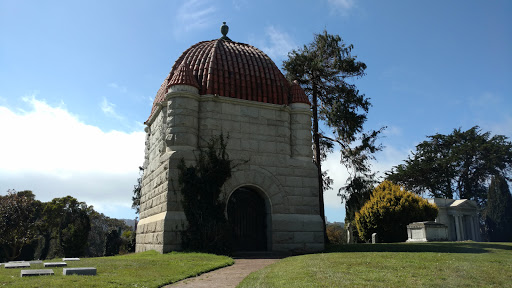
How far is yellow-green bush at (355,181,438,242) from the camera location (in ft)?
79.3

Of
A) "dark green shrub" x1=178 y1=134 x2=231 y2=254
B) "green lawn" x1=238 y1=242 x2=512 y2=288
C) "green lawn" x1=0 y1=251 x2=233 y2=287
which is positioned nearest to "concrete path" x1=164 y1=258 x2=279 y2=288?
"green lawn" x1=0 y1=251 x2=233 y2=287

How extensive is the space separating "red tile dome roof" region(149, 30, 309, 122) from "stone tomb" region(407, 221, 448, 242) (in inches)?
357

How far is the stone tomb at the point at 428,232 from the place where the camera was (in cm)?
1886

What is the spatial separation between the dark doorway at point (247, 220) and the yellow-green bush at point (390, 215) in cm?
1181

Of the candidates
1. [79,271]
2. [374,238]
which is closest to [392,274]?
[79,271]

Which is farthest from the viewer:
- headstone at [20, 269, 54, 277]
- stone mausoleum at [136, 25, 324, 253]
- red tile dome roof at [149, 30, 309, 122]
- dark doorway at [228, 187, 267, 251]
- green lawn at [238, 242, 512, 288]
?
red tile dome roof at [149, 30, 309, 122]

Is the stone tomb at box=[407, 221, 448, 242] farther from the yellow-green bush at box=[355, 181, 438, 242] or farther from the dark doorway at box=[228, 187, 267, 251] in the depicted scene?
the dark doorway at box=[228, 187, 267, 251]

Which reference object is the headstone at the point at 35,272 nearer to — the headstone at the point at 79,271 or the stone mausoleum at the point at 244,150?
the headstone at the point at 79,271

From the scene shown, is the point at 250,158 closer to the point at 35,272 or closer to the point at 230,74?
the point at 230,74

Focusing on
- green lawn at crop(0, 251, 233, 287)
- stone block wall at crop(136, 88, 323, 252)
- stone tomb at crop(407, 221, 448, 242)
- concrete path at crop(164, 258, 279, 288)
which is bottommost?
concrete path at crop(164, 258, 279, 288)

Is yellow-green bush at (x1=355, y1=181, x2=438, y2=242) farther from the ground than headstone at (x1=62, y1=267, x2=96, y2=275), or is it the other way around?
yellow-green bush at (x1=355, y1=181, x2=438, y2=242)

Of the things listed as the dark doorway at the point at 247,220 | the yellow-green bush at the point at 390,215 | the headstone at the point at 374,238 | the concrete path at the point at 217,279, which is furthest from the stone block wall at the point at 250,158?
the yellow-green bush at the point at 390,215

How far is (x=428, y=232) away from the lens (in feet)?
61.8

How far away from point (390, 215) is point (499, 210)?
30346 mm
